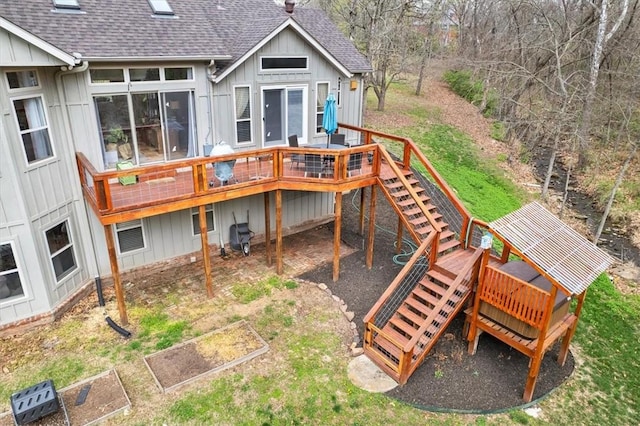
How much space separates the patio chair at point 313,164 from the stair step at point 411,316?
3.89m

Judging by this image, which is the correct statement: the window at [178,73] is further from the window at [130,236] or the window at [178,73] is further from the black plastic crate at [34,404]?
the black plastic crate at [34,404]

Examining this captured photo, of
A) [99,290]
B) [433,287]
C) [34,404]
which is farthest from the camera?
[99,290]

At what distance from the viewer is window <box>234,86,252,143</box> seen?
11828mm

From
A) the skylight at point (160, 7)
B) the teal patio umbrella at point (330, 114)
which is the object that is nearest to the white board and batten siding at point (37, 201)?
the skylight at point (160, 7)

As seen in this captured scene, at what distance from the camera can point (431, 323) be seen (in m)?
8.91

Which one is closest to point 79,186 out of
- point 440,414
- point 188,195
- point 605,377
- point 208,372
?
point 188,195

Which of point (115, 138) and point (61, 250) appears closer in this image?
point (61, 250)

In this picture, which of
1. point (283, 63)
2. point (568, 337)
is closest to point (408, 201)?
point (568, 337)

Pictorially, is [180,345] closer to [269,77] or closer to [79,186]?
[79,186]

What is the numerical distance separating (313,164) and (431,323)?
Answer: 481cm

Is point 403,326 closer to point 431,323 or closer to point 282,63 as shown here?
point 431,323

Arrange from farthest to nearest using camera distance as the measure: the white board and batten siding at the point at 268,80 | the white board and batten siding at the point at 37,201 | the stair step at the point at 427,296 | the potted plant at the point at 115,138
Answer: the white board and batten siding at the point at 268,80, the potted plant at the point at 115,138, the stair step at the point at 427,296, the white board and batten siding at the point at 37,201

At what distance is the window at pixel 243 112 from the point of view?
1183 centimetres

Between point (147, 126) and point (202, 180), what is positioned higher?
point (147, 126)
